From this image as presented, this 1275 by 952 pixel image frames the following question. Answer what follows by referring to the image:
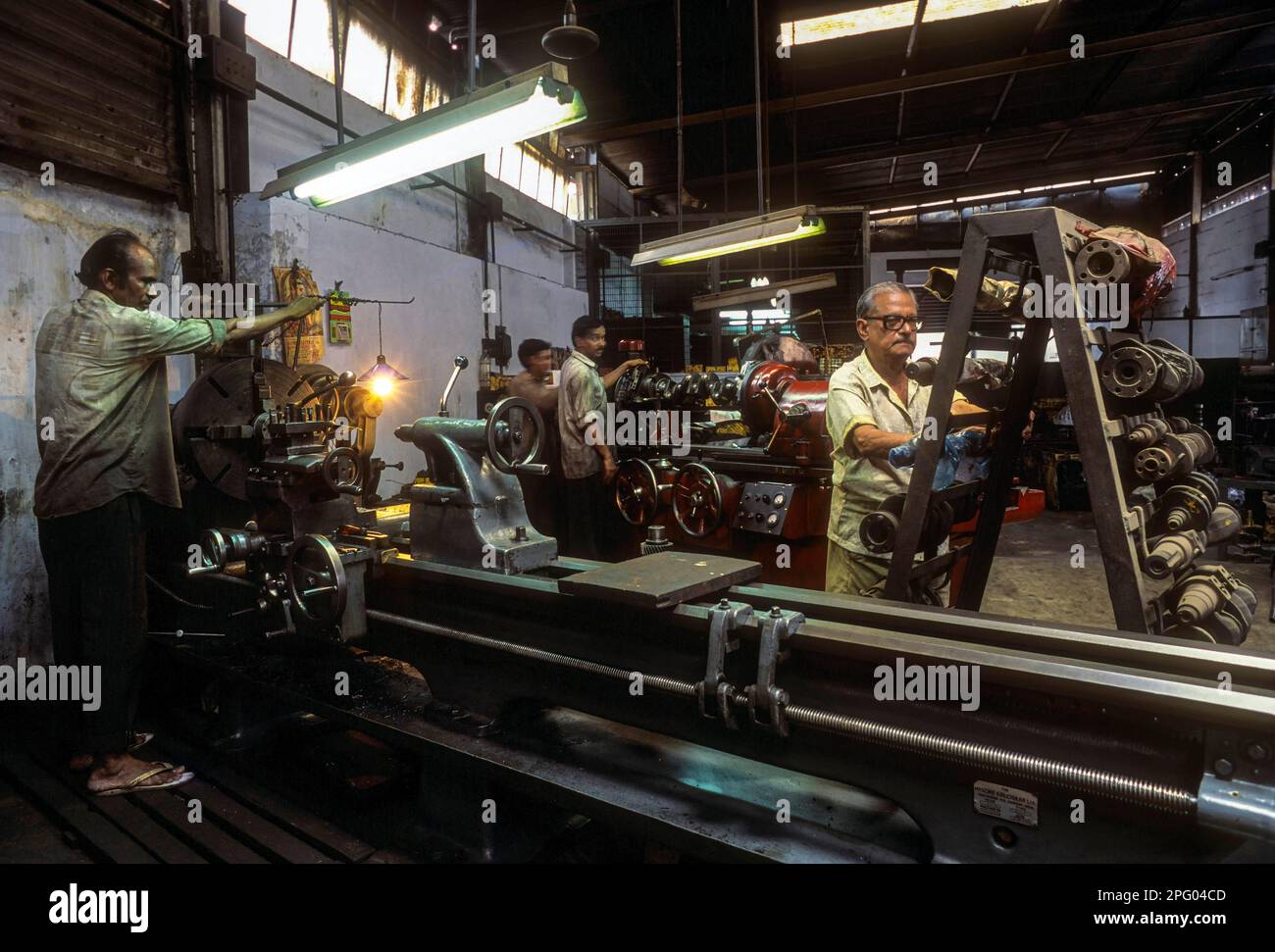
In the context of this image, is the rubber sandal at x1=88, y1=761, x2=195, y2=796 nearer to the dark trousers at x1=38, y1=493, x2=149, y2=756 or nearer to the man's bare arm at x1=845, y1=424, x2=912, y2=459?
the dark trousers at x1=38, y1=493, x2=149, y2=756

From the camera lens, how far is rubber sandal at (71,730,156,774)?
2.35 m

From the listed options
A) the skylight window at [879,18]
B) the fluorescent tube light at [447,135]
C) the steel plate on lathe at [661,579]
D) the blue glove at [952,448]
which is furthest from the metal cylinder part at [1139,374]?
the skylight window at [879,18]

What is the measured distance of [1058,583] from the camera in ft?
15.4

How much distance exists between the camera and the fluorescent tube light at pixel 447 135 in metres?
2.18

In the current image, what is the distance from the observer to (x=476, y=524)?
192cm

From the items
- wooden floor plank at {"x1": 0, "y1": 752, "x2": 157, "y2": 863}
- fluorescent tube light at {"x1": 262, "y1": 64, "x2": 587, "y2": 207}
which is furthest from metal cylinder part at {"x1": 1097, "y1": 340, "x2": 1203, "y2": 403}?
wooden floor plank at {"x1": 0, "y1": 752, "x2": 157, "y2": 863}

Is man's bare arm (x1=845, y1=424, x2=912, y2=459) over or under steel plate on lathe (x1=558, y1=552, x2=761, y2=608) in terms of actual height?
over

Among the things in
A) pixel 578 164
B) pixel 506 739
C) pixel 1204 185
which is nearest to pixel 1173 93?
pixel 1204 185

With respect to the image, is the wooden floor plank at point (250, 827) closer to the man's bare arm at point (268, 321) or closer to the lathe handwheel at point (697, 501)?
the man's bare arm at point (268, 321)

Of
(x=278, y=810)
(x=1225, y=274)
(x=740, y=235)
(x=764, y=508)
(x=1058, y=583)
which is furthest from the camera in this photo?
(x=1225, y=274)

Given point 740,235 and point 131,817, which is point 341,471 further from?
point 740,235

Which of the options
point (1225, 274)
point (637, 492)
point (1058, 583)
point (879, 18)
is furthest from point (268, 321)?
point (1225, 274)

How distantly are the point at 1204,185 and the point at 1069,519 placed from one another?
5.88 m

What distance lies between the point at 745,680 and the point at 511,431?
0.96 meters
